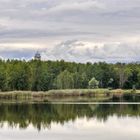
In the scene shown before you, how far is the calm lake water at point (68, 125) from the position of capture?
38.6 meters

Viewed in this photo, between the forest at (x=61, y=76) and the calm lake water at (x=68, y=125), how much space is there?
159 ft

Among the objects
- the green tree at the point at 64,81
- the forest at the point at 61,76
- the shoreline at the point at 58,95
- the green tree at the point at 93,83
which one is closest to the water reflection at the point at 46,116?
the shoreline at the point at 58,95

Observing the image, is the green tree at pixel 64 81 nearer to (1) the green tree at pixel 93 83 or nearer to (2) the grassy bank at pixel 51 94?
(1) the green tree at pixel 93 83

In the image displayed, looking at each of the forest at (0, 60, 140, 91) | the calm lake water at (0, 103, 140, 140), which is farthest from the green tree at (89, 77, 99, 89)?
the calm lake water at (0, 103, 140, 140)

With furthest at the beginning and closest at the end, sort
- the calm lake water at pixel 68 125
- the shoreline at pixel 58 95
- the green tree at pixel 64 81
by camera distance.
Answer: the green tree at pixel 64 81, the shoreline at pixel 58 95, the calm lake water at pixel 68 125

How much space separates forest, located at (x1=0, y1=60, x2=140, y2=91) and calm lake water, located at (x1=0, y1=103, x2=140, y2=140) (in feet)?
159

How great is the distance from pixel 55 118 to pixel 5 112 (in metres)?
9.92

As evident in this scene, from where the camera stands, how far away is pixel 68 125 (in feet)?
152

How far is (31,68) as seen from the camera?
12012 centimetres

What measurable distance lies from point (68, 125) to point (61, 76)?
240 ft

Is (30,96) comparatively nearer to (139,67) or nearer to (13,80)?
(13,80)

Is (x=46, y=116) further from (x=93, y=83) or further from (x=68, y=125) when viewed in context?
(x=93, y=83)

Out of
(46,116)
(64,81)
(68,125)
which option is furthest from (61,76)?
(68,125)

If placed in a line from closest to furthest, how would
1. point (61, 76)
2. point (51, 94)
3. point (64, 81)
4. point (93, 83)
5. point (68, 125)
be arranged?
1. point (68, 125)
2. point (51, 94)
3. point (64, 81)
4. point (61, 76)
5. point (93, 83)
